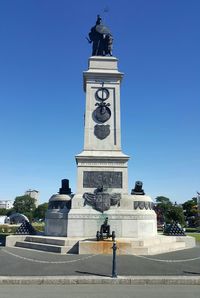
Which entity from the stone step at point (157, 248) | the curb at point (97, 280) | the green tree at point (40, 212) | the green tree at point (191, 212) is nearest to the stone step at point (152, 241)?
the stone step at point (157, 248)

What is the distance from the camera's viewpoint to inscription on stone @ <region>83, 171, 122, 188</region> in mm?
23516

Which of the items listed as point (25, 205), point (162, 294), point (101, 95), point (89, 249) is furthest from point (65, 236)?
point (25, 205)

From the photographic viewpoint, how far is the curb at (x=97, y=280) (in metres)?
10.2

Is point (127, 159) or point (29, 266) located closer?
point (29, 266)

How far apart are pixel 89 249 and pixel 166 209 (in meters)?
56.4

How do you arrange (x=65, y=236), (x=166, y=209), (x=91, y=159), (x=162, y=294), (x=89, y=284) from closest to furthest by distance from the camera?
1. (x=162, y=294)
2. (x=89, y=284)
3. (x=65, y=236)
4. (x=91, y=159)
5. (x=166, y=209)

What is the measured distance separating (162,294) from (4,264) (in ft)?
24.3

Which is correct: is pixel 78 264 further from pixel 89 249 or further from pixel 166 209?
pixel 166 209

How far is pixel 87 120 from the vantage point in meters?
25.6

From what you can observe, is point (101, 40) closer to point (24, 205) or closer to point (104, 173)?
point (104, 173)

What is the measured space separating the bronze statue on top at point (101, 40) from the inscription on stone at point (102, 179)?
1134 cm

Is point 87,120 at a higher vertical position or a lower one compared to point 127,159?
higher

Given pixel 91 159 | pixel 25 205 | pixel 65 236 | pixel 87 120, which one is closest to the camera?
pixel 65 236

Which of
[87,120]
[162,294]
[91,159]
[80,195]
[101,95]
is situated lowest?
[162,294]
